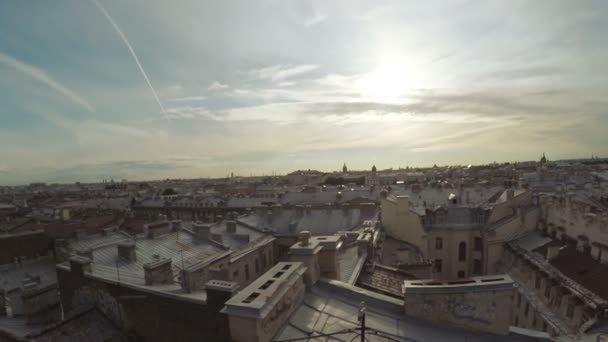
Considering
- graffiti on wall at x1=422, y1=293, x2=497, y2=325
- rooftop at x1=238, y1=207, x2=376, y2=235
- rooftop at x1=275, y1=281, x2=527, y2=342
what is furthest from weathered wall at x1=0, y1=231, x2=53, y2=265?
graffiti on wall at x1=422, y1=293, x2=497, y2=325

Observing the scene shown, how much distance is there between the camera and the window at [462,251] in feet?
84.2

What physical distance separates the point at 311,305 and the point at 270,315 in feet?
5.20

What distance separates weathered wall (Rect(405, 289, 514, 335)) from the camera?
6.92 meters

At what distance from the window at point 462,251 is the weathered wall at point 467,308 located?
20.5 metres

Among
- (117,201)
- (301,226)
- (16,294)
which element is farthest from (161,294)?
(117,201)

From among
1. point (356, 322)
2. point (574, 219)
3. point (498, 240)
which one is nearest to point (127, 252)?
point (356, 322)

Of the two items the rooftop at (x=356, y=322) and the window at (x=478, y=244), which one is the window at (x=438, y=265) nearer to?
the window at (x=478, y=244)

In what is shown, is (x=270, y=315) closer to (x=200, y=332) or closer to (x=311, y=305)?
(x=311, y=305)

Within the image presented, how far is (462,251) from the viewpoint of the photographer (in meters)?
25.8

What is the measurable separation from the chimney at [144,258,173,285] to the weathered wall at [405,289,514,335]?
1046cm

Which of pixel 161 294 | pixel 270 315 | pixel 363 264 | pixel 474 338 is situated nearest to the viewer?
pixel 270 315

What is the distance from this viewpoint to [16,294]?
1630 centimetres

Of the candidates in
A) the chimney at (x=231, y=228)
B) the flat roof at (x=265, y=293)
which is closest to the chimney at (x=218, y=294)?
the flat roof at (x=265, y=293)

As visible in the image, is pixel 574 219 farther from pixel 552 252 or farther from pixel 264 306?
pixel 264 306
